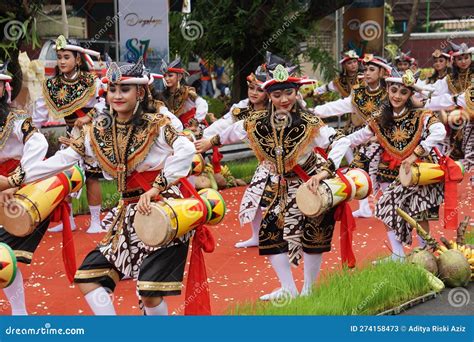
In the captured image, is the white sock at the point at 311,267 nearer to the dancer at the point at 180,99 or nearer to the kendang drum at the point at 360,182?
the kendang drum at the point at 360,182

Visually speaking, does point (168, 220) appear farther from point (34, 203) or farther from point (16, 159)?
point (16, 159)

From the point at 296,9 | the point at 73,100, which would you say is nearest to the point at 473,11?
the point at 296,9

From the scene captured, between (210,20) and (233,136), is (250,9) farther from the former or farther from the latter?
(233,136)

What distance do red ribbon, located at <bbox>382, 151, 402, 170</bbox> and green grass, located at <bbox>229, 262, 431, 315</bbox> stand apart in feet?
3.90

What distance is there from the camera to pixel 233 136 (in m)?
5.97

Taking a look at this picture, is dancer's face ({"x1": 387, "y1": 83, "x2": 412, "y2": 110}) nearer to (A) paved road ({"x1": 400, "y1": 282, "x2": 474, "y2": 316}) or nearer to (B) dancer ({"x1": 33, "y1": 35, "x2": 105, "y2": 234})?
(A) paved road ({"x1": 400, "y1": 282, "x2": 474, "y2": 316})

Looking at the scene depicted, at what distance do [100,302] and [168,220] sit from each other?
62cm

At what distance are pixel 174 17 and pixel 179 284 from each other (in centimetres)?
1000

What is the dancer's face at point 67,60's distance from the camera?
8.12 metres

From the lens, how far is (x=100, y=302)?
4.72 m
